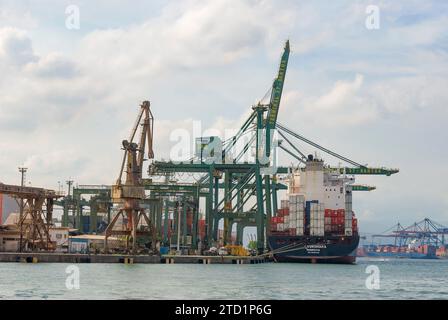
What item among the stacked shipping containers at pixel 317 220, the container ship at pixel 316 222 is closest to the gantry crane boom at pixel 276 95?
the container ship at pixel 316 222

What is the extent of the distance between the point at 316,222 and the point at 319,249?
4.15 m

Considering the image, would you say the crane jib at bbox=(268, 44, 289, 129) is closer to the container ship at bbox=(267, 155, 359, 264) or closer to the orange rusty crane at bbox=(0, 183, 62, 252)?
the container ship at bbox=(267, 155, 359, 264)

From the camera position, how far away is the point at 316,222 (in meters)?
108

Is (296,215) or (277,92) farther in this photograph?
(277,92)

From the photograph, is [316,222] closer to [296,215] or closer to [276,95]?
[296,215]

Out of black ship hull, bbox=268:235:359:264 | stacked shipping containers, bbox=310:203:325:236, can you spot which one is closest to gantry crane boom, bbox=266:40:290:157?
stacked shipping containers, bbox=310:203:325:236

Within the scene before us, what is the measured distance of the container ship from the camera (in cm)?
10644

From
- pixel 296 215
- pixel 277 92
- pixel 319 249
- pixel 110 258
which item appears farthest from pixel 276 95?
pixel 110 258
